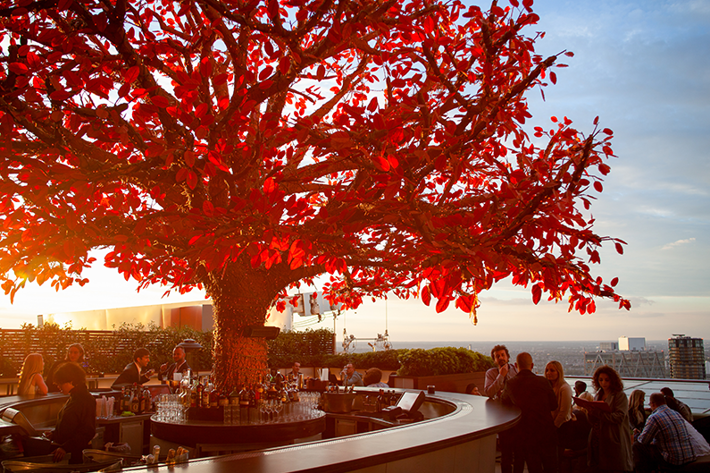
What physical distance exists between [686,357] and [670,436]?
24.4 ft

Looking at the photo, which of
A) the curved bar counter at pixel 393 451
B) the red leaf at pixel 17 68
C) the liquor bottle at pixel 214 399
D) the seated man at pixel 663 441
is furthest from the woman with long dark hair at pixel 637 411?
the red leaf at pixel 17 68

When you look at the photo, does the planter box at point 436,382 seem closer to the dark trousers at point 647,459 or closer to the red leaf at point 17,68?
the dark trousers at point 647,459

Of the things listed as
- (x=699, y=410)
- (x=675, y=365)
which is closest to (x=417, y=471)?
(x=699, y=410)

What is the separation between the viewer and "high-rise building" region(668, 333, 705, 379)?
10.6 meters

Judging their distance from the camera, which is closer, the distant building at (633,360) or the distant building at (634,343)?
the distant building at (633,360)

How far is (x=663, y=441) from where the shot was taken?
481cm

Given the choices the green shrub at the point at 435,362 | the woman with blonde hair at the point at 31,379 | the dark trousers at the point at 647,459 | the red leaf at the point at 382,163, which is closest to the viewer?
the red leaf at the point at 382,163

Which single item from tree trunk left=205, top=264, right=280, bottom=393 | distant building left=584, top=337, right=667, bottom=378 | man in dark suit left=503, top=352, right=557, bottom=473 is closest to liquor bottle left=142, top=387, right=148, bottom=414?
tree trunk left=205, top=264, right=280, bottom=393

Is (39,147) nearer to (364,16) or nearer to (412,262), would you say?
(364,16)

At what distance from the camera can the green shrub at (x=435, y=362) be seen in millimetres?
9359

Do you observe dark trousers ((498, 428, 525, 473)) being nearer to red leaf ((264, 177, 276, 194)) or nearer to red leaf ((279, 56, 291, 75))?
red leaf ((264, 177, 276, 194))

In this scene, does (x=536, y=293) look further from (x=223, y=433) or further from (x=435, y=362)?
(x=435, y=362)

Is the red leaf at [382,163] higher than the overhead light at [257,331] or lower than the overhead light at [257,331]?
higher

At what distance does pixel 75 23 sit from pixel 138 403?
403cm
